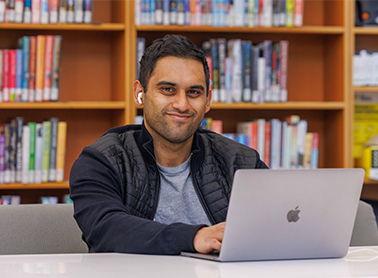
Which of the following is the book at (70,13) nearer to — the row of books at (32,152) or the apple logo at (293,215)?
the row of books at (32,152)

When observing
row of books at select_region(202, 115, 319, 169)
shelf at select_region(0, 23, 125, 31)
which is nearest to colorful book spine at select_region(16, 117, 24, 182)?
shelf at select_region(0, 23, 125, 31)

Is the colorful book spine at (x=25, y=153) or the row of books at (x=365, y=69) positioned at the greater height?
the row of books at (x=365, y=69)

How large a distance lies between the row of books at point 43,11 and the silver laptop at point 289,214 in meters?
1.77

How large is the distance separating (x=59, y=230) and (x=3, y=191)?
1.31 metres

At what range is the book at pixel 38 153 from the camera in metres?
2.47

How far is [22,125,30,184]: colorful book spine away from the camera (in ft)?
8.04

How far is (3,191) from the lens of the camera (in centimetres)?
263

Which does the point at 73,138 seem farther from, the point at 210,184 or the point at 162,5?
the point at 210,184

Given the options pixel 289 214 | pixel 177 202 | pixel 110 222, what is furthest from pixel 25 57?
pixel 289 214

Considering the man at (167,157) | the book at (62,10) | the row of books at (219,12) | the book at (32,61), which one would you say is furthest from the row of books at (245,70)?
the man at (167,157)

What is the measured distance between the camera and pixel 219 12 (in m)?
2.56

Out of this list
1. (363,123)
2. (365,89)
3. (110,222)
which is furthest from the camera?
(363,123)

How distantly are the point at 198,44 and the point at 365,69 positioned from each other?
3.01 feet

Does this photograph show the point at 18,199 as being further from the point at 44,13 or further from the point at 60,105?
the point at 44,13
